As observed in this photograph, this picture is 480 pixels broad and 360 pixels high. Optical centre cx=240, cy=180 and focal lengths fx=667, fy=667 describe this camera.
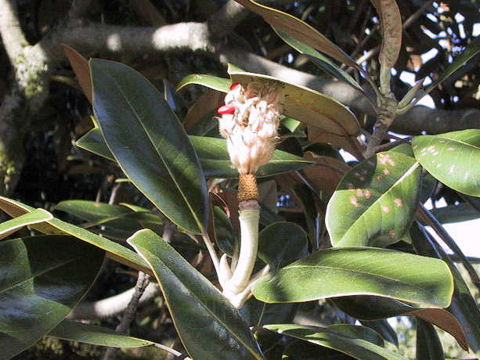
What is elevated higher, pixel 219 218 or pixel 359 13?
pixel 359 13

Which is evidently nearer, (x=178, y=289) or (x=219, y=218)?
(x=178, y=289)

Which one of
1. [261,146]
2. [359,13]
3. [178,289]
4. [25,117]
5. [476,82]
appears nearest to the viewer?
[178,289]

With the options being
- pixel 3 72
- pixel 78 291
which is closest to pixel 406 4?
pixel 3 72

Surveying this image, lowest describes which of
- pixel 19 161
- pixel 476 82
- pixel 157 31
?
pixel 19 161

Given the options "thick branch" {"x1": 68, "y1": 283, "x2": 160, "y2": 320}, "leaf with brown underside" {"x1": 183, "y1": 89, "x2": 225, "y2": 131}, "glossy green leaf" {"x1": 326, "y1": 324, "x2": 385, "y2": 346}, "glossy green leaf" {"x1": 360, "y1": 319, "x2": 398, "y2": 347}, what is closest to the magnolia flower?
"glossy green leaf" {"x1": 326, "y1": 324, "x2": 385, "y2": 346}

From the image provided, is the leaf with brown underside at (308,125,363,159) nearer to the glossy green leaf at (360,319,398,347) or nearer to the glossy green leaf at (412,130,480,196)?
the glossy green leaf at (412,130,480,196)

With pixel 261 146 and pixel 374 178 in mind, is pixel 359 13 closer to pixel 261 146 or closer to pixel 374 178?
pixel 374 178

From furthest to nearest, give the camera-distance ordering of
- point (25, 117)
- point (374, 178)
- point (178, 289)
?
point (25, 117) < point (374, 178) < point (178, 289)

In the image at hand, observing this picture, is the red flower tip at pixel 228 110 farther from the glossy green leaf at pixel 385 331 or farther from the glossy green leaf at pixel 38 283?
the glossy green leaf at pixel 385 331
